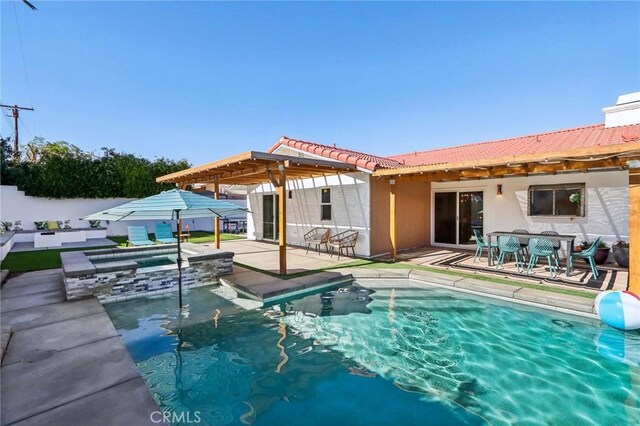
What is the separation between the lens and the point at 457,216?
13.5m

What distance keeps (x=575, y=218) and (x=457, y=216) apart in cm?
403

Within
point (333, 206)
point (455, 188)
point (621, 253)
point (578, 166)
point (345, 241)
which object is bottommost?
point (621, 253)

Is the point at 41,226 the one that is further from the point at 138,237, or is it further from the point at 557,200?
the point at 557,200

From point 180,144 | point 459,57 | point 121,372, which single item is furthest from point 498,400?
point 180,144

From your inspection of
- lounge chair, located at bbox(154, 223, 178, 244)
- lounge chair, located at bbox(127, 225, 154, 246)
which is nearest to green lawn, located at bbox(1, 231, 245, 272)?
lounge chair, located at bbox(127, 225, 154, 246)

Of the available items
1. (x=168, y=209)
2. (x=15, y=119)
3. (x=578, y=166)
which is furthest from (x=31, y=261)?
(x=15, y=119)

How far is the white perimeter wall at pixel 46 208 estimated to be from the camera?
17750 millimetres

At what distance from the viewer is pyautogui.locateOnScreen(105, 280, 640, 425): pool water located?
355 centimetres

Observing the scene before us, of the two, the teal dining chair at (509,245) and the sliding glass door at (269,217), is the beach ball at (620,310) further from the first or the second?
the sliding glass door at (269,217)

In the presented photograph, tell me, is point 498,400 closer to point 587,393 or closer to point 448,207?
point 587,393

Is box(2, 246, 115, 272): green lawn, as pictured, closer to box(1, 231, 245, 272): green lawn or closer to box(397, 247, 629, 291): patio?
box(1, 231, 245, 272): green lawn

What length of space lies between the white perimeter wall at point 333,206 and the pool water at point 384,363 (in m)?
4.96

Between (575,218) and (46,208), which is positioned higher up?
(46,208)

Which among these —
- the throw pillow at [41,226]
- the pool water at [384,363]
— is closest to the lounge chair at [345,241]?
the pool water at [384,363]
